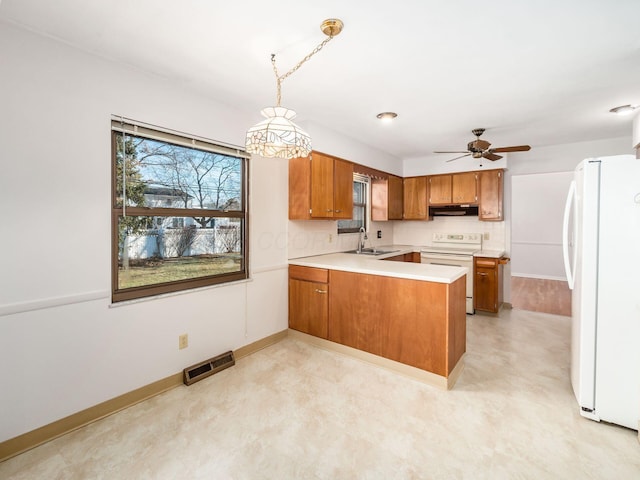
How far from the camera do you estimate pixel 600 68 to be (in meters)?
2.20

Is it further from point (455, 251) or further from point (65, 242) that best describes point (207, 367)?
point (455, 251)

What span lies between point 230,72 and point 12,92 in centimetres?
→ 128

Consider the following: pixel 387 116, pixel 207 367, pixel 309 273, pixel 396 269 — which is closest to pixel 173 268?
pixel 207 367

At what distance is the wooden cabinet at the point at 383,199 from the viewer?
4.91 meters

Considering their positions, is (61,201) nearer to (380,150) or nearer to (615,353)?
(615,353)

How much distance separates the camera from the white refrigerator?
191 centimetres

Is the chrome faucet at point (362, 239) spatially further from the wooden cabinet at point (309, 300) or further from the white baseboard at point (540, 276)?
the white baseboard at point (540, 276)

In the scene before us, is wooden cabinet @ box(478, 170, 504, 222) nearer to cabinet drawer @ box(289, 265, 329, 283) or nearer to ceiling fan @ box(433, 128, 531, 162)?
ceiling fan @ box(433, 128, 531, 162)

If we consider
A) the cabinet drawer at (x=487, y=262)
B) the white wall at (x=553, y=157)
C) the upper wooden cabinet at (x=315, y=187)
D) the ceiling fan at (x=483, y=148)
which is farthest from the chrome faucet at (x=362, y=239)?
the white wall at (x=553, y=157)

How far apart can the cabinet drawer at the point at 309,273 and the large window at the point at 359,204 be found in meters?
1.38

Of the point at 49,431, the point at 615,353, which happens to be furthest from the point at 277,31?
the point at 615,353

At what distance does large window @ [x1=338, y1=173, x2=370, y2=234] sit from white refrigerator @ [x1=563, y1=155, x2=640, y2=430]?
2850 millimetres

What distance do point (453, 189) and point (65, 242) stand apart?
190 inches

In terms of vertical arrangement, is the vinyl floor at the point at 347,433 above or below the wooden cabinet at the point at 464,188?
below
